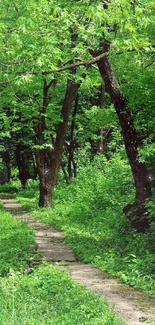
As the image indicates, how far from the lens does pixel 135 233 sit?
1051 centimetres

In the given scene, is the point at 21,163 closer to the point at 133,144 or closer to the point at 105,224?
the point at 105,224

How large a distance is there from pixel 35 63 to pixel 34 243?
4589mm

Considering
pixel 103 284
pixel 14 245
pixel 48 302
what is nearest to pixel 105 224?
pixel 14 245

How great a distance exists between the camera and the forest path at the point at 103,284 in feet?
A: 20.3

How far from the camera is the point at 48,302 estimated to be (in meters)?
6.71

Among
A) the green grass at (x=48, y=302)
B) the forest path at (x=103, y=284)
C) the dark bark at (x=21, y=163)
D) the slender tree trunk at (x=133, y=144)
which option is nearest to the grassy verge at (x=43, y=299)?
the green grass at (x=48, y=302)

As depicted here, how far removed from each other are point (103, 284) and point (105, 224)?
4914mm

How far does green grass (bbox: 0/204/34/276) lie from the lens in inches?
354

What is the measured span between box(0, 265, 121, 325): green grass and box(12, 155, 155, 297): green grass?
48.9 inches

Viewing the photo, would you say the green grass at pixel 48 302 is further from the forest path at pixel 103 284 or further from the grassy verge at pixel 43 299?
the forest path at pixel 103 284

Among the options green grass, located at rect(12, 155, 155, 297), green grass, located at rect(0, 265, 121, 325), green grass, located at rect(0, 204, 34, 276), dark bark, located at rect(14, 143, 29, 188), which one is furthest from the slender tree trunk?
dark bark, located at rect(14, 143, 29, 188)

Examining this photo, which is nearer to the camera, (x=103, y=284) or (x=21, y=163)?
(x=103, y=284)

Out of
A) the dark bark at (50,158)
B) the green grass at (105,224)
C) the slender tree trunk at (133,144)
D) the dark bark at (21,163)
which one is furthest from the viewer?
the dark bark at (21,163)

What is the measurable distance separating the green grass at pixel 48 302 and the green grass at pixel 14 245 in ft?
2.95
